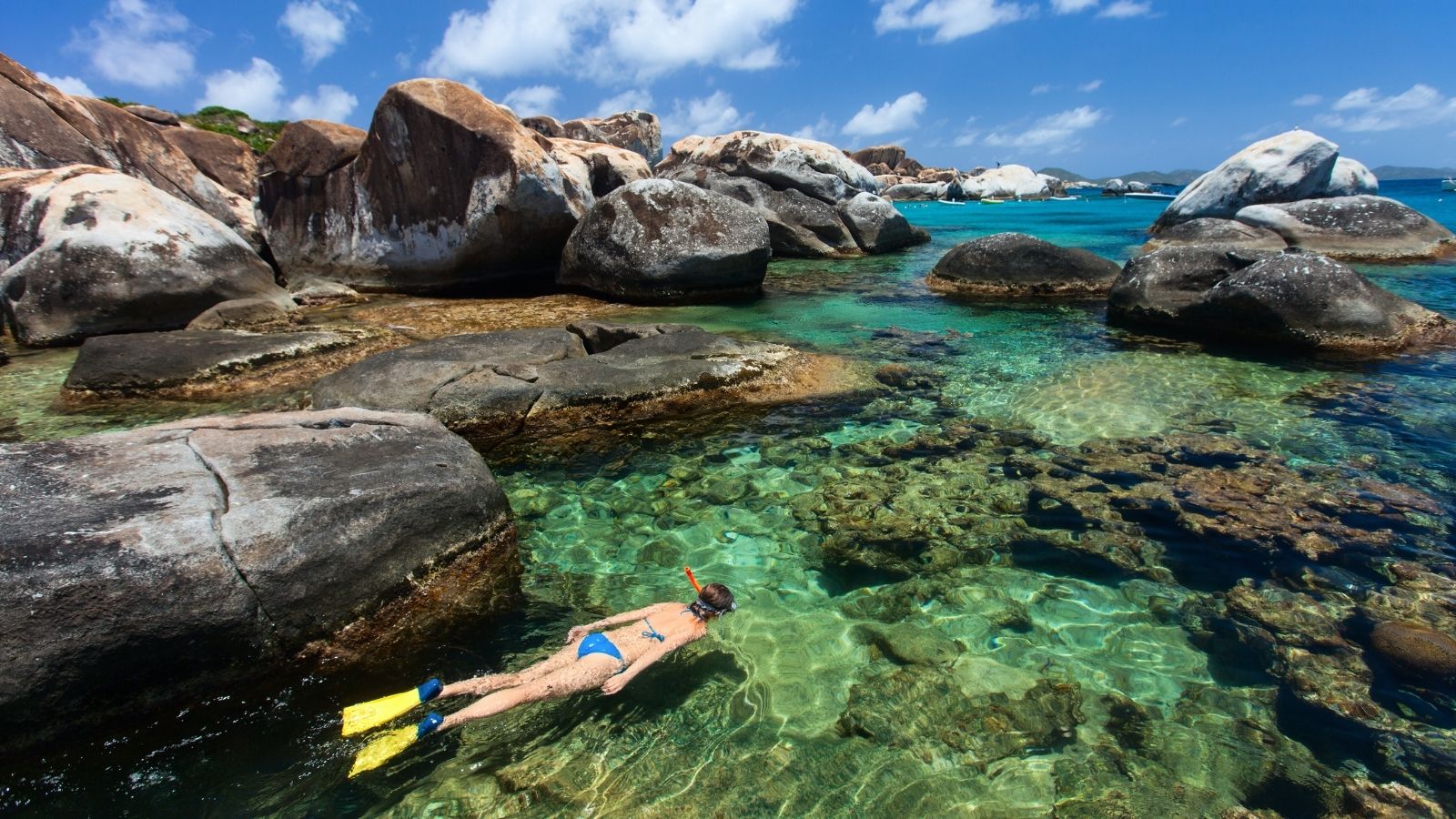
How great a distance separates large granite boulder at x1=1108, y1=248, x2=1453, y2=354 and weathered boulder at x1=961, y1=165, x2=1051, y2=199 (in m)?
58.8

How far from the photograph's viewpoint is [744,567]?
456cm

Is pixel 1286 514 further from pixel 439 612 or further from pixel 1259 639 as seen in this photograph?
pixel 439 612

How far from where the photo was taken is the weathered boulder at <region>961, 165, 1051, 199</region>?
65562mm

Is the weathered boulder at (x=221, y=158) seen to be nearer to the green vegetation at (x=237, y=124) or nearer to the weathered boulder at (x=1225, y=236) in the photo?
the green vegetation at (x=237, y=124)

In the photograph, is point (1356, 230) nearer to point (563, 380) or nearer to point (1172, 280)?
point (1172, 280)

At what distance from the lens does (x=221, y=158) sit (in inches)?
668

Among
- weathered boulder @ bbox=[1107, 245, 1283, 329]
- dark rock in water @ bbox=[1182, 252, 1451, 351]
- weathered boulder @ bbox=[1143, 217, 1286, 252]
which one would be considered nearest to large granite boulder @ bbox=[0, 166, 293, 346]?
weathered boulder @ bbox=[1107, 245, 1283, 329]

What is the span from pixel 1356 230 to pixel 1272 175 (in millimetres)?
4756

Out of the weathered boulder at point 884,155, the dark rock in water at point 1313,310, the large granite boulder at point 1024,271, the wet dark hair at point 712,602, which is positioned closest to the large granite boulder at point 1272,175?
the large granite boulder at point 1024,271

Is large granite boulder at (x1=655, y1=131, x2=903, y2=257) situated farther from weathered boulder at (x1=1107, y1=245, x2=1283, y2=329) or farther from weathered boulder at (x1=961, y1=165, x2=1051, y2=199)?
weathered boulder at (x1=961, y1=165, x2=1051, y2=199)

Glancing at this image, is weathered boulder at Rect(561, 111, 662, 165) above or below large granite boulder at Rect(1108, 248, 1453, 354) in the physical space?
above

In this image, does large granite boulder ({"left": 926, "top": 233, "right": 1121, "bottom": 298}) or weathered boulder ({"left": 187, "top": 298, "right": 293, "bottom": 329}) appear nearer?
weathered boulder ({"left": 187, "top": 298, "right": 293, "bottom": 329})

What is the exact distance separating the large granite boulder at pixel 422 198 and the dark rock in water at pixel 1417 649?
12.5 m

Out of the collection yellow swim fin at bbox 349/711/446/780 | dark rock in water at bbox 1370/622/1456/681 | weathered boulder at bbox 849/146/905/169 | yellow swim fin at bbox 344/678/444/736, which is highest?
weathered boulder at bbox 849/146/905/169
